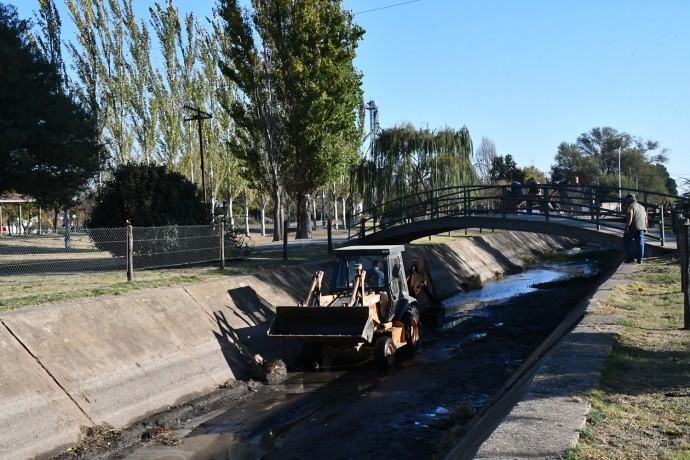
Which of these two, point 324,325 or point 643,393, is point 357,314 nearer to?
point 324,325

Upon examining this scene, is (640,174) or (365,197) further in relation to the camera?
(640,174)

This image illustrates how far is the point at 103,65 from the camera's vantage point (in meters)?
44.8

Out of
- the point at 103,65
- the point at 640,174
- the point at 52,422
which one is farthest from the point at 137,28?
the point at 640,174

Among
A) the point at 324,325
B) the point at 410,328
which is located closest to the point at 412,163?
the point at 410,328

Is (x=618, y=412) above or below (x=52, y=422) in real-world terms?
above

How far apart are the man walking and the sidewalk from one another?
8.82m

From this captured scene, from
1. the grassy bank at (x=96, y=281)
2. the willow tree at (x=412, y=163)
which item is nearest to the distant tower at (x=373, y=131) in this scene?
the willow tree at (x=412, y=163)

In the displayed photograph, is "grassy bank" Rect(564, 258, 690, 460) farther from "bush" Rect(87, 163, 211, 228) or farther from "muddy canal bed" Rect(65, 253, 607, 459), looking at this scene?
"bush" Rect(87, 163, 211, 228)

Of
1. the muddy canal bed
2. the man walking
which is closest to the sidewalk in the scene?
the muddy canal bed

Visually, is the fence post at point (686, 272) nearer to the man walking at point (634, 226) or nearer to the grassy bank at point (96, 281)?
the man walking at point (634, 226)

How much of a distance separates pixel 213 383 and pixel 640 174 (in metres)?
97.8

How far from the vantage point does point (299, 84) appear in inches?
1483

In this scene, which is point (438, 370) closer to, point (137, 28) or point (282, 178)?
point (282, 178)

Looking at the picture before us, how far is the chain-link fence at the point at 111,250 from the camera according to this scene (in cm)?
1656
